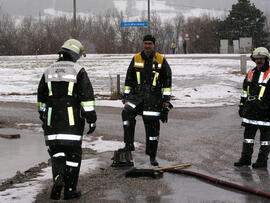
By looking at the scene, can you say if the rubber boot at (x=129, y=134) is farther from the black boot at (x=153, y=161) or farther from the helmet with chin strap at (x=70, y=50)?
the helmet with chin strap at (x=70, y=50)

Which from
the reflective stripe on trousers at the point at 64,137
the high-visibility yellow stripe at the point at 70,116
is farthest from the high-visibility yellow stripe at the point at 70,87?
the reflective stripe on trousers at the point at 64,137

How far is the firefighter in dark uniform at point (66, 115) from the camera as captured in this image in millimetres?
5457

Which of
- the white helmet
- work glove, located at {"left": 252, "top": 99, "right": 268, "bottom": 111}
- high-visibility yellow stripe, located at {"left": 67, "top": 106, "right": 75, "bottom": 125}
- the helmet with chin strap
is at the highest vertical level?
the helmet with chin strap

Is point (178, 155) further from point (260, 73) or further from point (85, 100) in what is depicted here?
point (85, 100)

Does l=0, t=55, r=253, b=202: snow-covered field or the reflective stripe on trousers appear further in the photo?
l=0, t=55, r=253, b=202: snow-covered field

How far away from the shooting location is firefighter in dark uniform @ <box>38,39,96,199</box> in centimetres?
546

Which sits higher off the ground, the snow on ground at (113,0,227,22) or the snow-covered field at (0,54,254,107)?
the snow on ground at (113,0,227,22)

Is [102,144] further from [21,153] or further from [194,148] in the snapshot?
[194,148]

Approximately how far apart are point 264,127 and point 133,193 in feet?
8.45

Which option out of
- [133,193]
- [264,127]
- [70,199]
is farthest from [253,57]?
[70,199]

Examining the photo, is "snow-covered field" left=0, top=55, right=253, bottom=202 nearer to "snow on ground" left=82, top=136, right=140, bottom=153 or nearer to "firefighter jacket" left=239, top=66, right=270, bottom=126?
"snow on ground" left=82, top=136, right=140, bottom=153

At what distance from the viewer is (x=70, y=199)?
5.44 m

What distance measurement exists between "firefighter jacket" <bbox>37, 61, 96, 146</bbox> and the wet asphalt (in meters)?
0.87

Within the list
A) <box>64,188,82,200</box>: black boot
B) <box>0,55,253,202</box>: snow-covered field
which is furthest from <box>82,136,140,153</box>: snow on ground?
<box>64,188,82,200</box>: black boot
